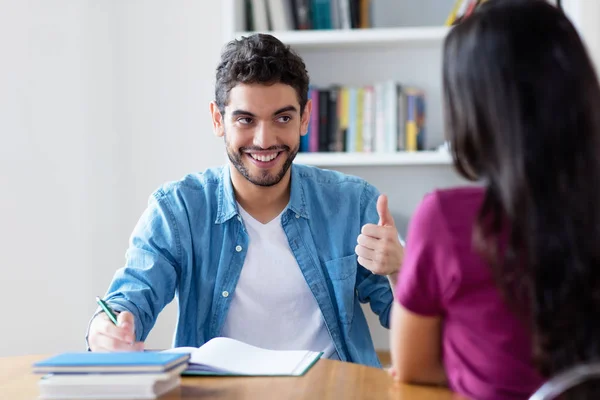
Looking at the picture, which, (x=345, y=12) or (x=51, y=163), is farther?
(x=51, y=163)

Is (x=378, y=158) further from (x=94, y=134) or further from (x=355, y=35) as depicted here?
(x=94, y=134)

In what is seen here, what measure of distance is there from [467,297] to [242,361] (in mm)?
506

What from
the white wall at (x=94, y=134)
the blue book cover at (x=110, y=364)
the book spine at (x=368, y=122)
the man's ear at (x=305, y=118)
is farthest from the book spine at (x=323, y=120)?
the blue book cover at (x=110, y=364)

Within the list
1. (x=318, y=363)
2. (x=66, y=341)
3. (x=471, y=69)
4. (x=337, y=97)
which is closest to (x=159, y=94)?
(x=337, y=97)

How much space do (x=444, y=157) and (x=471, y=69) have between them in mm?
1682

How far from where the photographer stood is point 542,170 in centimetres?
85

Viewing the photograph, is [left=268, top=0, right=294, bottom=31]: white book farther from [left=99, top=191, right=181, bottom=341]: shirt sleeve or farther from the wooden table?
the wooden table

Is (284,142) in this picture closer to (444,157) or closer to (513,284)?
(444,157)

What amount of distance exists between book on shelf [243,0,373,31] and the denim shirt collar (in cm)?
81

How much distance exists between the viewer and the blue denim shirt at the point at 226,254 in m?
1.82

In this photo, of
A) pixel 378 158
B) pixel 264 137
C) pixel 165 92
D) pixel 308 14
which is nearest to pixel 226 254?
pixel 264 137

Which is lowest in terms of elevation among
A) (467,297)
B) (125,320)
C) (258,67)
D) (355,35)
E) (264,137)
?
(125,320)

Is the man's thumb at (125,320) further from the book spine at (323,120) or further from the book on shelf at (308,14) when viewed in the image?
the book on shelf at (308,14)

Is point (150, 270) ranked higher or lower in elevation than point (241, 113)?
lower
